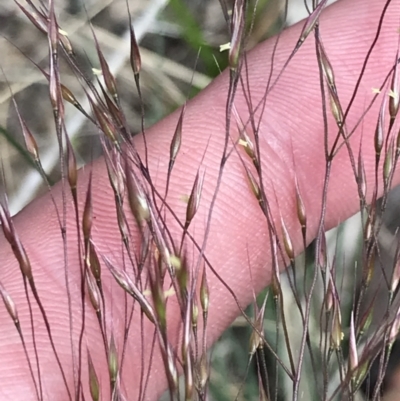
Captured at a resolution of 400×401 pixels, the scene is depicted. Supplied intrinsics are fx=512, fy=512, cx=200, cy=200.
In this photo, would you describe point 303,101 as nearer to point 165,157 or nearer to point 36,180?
point 165,157

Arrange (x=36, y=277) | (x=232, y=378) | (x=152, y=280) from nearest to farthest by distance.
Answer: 1. (x=152, y=280)
2. (x=36, y=277)
3. (x=232, y=378)

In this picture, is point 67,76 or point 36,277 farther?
point 67,76

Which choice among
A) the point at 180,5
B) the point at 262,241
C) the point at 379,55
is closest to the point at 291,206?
the point at 262,241

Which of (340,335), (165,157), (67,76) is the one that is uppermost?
(67,76)

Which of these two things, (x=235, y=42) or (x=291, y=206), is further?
(x=291, y=206)

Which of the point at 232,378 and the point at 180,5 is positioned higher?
the point at 180,5

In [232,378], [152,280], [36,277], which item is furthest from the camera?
[232,378]

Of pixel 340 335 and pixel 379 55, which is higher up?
pixel 379 55

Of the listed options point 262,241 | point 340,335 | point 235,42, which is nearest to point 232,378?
point 262,241

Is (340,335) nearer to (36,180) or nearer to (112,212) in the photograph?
(112,212)
